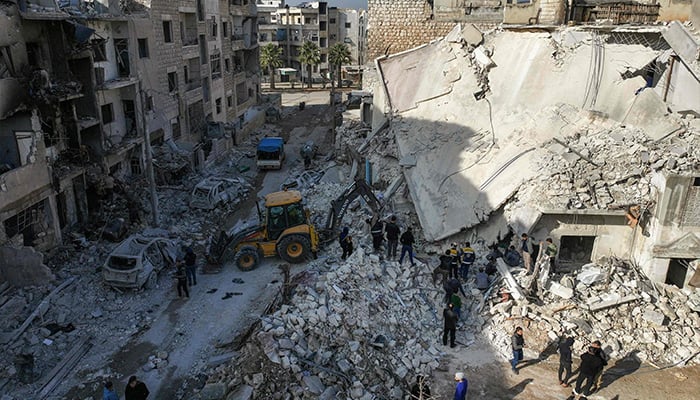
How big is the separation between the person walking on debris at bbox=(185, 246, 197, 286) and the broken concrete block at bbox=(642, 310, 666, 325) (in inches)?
519

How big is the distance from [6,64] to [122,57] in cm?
807

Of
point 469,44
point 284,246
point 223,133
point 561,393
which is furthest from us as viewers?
point 223,133

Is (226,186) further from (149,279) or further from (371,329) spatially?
(371,329)

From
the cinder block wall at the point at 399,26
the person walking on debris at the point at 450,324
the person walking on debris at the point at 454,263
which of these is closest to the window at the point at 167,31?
the cinder block wall at the point at 399,26

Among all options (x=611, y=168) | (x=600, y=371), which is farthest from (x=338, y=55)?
(x=600, y=371)

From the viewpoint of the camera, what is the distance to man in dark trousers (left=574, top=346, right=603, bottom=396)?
11.8 m

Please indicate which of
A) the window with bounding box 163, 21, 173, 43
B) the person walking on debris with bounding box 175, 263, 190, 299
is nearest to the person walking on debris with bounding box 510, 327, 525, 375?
the person walking on debris with bounding box 175, 263, 190, 299

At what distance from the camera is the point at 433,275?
16.0 meters

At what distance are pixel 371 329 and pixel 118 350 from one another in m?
6.55

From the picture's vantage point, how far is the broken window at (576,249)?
16969mm

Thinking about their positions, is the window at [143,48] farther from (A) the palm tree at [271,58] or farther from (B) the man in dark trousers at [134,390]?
(A) the palm tree at [271,58]

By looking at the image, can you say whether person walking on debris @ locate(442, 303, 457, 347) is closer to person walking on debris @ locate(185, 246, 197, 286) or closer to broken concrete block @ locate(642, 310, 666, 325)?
broken concrete block @ locate(642, 310, 666, 325)

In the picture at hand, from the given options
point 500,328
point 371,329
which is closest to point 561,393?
point 500,328

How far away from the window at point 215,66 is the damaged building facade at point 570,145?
17133 mm
